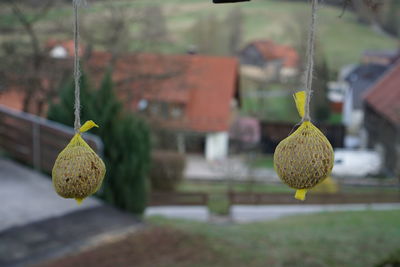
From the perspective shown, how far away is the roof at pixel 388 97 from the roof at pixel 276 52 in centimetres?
2181

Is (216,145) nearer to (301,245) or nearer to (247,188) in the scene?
(247,188)

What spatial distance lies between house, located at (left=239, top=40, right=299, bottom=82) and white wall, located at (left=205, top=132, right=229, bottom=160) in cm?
1788

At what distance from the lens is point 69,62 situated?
1673 cm

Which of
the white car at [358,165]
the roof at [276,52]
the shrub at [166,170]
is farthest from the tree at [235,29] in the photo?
the shrub at [166,170]

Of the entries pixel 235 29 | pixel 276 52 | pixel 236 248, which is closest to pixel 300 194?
pixel 236 248

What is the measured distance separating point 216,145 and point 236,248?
21041 mm

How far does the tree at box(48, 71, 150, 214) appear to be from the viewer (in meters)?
9.59

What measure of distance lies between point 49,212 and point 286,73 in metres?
40.1

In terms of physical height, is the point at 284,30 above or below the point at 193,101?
above

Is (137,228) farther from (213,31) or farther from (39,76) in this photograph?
(213,31)

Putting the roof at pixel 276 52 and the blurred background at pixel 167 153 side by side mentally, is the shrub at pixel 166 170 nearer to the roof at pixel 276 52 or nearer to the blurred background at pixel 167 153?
the blurred background at pixel 167 153

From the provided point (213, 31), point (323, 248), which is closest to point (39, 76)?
point (323, 248)

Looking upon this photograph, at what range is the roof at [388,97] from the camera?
840 inches

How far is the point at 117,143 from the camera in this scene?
9641 millimetres
